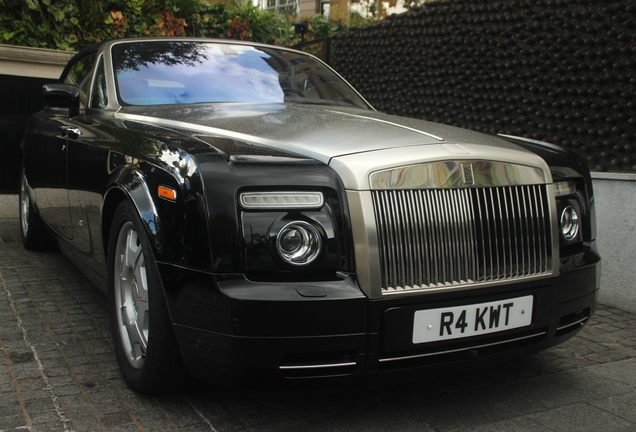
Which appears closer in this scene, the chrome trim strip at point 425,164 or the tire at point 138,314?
the chrome trim strip at point 425,164

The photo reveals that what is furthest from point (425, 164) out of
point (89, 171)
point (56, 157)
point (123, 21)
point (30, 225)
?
point (123, 21)

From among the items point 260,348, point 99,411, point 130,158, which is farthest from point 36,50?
point 260,348

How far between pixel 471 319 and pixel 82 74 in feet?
11.7

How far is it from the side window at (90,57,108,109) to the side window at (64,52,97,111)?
0.57 ft

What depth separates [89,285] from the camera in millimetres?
4801

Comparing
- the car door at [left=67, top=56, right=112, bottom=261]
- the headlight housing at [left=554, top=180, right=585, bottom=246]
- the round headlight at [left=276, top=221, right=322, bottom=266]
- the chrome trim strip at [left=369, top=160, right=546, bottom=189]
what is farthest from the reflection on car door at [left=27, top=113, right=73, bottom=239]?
the headlight housing at [left=554, top=180, right=585, bottom=246]

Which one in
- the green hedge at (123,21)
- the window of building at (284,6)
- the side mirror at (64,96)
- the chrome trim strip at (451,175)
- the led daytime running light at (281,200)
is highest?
the window of building at (284,6)

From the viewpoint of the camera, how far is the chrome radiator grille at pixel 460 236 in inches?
99.9

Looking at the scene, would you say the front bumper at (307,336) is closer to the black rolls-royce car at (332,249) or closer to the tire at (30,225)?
the black rolls-royce car at (332,249)

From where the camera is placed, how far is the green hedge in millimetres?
7957

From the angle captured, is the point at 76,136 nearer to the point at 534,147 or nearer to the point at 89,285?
the point at 89,285

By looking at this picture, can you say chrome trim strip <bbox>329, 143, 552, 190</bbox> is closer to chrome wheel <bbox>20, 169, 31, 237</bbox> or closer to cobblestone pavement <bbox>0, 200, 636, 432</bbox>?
cobblestone pavement <bbox>0, 200, 636, 432</bbox>

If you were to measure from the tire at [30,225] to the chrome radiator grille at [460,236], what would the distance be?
3.84m

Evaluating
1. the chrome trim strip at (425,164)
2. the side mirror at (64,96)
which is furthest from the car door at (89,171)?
the chrome trim strip at (425,164)
